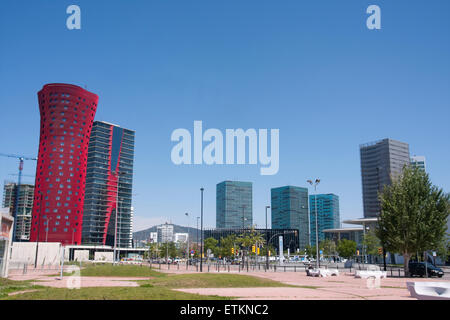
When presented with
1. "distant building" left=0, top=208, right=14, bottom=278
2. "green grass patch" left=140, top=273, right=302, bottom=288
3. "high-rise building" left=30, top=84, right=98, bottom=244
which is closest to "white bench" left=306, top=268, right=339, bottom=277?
"green grass patch" left=140, top=273, right=302, bottom=288

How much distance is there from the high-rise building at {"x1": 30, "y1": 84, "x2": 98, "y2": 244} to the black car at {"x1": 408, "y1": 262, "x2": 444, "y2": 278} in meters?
130

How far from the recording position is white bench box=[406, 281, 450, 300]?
13914mm

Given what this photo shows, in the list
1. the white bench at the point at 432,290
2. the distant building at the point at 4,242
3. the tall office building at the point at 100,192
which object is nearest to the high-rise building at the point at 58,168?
the tall office building at the point at 100,192

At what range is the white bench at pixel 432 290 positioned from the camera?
13.9 meters

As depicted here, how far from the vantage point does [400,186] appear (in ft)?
141

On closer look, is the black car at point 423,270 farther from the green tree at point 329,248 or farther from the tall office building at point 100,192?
the tall office building at point 100,192

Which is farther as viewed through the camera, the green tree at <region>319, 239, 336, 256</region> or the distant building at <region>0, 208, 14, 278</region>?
the green tree at <region>319, 239, 336, 256</region>

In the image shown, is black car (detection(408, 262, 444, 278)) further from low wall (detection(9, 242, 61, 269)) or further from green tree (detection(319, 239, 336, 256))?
green tree (detection(319, 239, 336, 256))

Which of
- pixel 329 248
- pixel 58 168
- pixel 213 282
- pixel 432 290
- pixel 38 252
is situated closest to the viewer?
pixel 432 290

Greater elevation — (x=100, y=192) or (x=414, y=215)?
(x=100, y=192)

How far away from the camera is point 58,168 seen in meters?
147

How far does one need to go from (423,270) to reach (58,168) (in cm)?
13644

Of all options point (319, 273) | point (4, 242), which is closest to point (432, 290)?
point (319, 273)

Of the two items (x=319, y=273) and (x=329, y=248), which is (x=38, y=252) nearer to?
(x=319, y=273)
